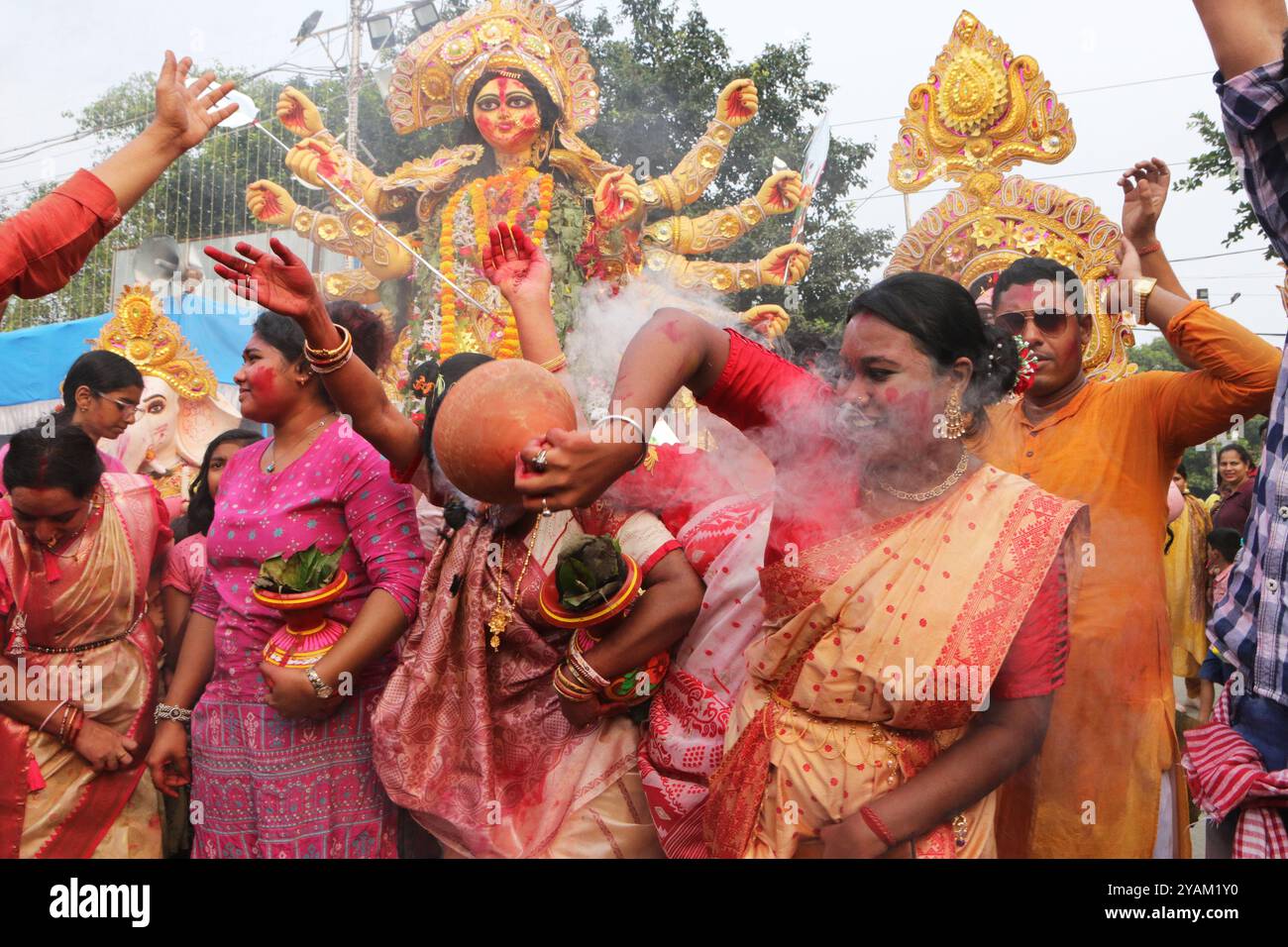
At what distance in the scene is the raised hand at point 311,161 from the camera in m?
6.72

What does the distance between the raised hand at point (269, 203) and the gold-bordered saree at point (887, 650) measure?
6.45 metres

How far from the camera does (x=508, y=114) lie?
6.94 meters

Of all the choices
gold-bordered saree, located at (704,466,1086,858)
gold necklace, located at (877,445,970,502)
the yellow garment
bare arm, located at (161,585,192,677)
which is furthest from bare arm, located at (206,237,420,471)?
the yellow garment

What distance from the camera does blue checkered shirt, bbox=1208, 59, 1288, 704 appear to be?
166cm

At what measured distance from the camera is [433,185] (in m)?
7.20

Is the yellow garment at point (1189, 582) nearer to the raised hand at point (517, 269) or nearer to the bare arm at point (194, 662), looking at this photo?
the raised hand at point (517, 269)

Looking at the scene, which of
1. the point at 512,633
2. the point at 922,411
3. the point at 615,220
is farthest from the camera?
the point at 615,220

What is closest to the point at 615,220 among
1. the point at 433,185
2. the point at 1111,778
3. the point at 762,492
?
the point at 433,185

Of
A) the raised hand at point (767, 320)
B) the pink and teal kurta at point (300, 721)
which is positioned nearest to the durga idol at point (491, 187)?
the raised hand at point (767, 320)

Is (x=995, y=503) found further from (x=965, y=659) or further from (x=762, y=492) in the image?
(x=762, y=492)

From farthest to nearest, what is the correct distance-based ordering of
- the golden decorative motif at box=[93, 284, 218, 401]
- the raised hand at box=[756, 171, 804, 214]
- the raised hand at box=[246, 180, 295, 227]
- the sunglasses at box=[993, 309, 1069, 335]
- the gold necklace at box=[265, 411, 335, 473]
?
1. the raised hand at box=[246, 180, 295, 227]
2. the golden decorative motif at box=[93, 284, 218, 401]
3. the raised hand at box=[756, 171, 804, 214]
4. the sunglasses at box=[993, 309, 1069, 335]
5. the gold necklace at box=[265, 411, 335, 473]

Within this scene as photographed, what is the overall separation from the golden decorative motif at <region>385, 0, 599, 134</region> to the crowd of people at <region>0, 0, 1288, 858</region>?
4.47 m

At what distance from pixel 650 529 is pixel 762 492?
0.37m

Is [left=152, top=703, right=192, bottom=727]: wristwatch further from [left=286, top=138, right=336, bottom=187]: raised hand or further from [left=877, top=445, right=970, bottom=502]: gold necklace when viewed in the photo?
[left=286, top=138, right=336, bottom=187]: raised hand
